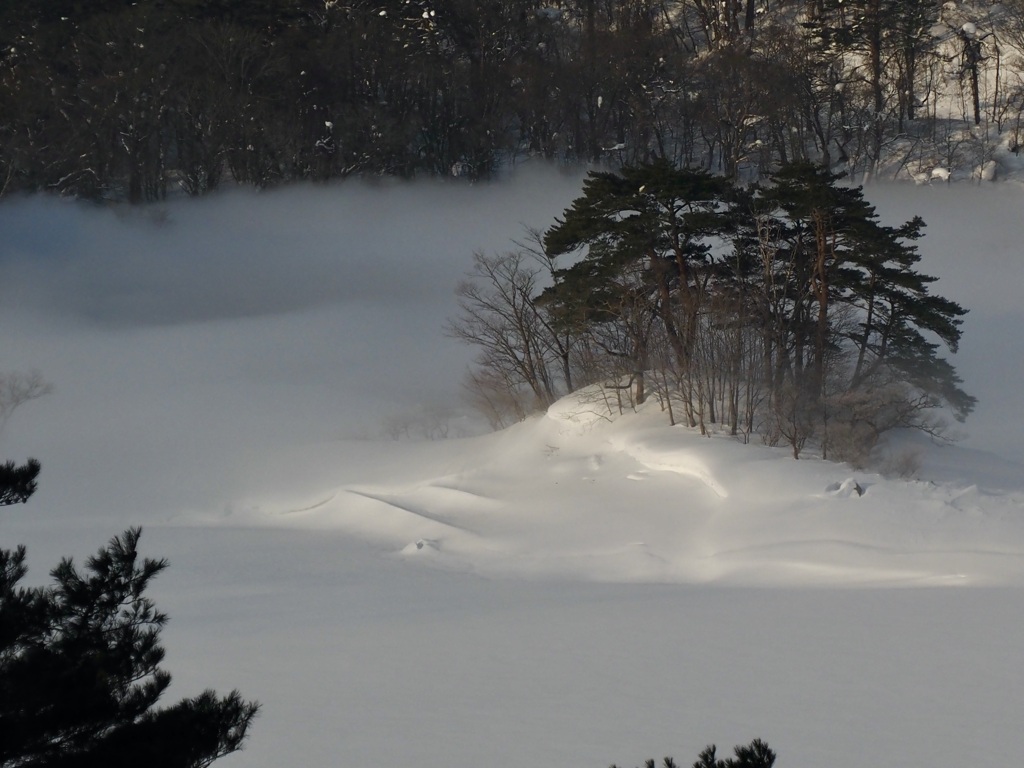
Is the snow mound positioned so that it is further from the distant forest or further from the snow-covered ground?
the distant forest

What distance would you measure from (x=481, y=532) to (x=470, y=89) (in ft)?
119

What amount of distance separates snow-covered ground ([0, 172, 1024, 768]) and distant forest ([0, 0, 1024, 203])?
3.99 m

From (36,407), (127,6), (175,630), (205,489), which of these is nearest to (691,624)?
(175,630)

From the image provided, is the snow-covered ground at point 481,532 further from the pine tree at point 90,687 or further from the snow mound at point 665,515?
the pine tree at point 90,687

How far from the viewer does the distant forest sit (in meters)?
47.6

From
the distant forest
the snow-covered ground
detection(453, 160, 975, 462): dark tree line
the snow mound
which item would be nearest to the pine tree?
the snow-covered ground

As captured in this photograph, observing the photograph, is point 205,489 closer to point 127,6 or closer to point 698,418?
point 698,418

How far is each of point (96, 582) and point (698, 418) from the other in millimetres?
20420

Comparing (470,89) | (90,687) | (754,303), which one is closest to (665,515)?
(754,303)

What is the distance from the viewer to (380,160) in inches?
2053

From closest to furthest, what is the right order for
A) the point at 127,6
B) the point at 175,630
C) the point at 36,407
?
the point at 175,630, the point at 36,407, the point at 127,6

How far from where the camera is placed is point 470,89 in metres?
53.7

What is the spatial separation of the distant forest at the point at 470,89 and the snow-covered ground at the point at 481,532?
13.1 feet

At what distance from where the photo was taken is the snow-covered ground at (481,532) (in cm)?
1141
